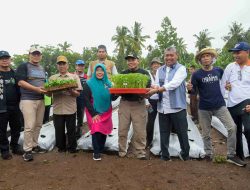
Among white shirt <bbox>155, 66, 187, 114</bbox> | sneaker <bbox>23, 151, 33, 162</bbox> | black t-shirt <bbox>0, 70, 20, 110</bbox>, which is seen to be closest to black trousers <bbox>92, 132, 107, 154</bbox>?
sneaker <bbox>23, 151, 33, 162</bbox>

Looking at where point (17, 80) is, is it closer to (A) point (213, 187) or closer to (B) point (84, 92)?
(B) point (84, 92)

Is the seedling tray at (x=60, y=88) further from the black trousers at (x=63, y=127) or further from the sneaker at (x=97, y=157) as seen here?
the sneaker at (x=97, y=157)

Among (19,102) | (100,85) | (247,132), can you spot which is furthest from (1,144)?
(247,132)

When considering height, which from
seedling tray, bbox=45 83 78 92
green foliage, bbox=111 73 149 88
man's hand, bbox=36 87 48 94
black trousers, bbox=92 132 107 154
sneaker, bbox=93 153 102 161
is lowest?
sneaker, bbox=93 153 102 161

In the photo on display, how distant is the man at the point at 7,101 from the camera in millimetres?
4895

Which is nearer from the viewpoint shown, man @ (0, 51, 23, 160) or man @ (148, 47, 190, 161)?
man @ (148, 47, 190, 161)

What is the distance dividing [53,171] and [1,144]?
1.31m

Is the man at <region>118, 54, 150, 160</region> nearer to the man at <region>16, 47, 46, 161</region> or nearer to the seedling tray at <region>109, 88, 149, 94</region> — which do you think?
the seedling tray at <region>109, 88, 149, 94</region>

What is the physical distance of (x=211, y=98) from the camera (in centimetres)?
467

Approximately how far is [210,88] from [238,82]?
1.40 feet

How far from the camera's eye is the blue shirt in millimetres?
4660

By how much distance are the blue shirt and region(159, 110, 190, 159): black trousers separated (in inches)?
16.3

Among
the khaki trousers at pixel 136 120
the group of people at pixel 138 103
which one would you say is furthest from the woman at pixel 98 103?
the khaki trousers at pixel 136 120

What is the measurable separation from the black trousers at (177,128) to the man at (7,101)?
251 centimetres
